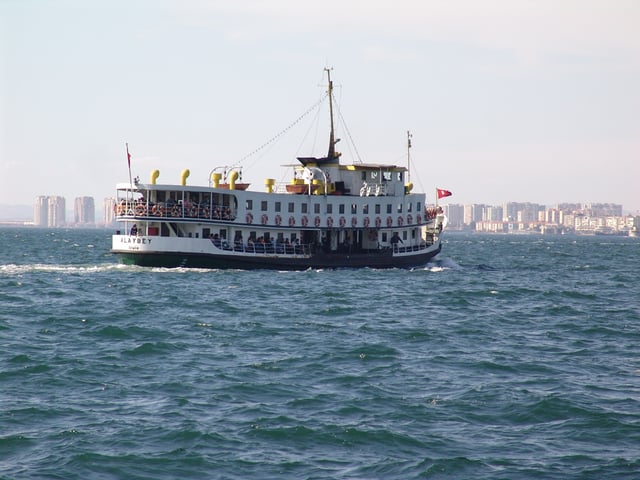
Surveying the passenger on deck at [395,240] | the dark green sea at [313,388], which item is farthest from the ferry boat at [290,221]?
the dark green sea at [313,388]

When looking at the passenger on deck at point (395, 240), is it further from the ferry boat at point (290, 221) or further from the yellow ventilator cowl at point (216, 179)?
the yellow ventilator cowl at point (216, 179)

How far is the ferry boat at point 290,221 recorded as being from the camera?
167ft

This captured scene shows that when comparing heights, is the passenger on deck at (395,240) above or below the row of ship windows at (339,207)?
below

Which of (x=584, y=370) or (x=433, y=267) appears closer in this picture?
(x=584, y=370)

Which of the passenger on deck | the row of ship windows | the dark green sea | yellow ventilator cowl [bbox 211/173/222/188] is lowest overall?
the dark green sea

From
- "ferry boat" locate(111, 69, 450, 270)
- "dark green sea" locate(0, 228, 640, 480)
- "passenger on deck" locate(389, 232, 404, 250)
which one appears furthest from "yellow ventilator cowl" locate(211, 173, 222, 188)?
"dark green sea" locate(0, 228, 640, 480)

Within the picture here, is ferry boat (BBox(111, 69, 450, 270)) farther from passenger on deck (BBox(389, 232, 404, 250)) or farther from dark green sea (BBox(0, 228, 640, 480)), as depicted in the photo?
dark green sea (BBox(0, 228, 640, 480))

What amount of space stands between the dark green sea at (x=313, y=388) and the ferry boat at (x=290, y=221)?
11.4 metres

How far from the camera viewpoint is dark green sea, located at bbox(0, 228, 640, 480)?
1628 centimetres

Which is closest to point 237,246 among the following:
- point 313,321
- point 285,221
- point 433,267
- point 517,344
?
point 285,221

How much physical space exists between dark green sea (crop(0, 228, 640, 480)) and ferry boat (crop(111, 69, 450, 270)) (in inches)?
449

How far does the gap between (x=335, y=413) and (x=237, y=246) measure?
34.8 metres

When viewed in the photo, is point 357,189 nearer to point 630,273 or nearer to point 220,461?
point 630,273

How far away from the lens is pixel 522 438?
17.8 meters
